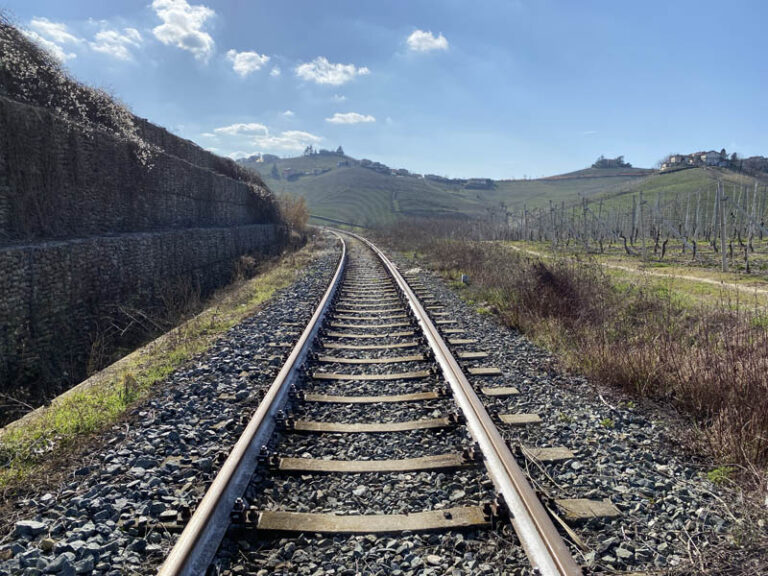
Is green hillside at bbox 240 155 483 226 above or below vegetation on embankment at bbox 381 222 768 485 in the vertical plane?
above

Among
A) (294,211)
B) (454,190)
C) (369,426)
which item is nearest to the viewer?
(369,426)

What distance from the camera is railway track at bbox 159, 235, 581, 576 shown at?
98.3 inches

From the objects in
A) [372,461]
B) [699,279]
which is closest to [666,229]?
[699,279]

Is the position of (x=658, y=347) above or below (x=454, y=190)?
below

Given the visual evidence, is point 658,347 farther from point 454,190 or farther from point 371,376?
point 454,190

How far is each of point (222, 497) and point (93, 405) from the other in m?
2.70

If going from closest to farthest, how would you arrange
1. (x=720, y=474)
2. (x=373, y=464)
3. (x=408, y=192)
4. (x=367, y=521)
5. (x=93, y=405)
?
(x=367, y=521) < (x=720, y=474) < (x=373, y=464) < (x=93, y=405) < (x=408, y=192)

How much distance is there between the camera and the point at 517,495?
8.73 feet

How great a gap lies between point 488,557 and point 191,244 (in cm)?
1345

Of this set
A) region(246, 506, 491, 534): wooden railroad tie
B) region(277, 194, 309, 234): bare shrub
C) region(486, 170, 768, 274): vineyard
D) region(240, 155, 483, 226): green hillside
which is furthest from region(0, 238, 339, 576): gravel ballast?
region(240, 155, 483, 226): green hillside

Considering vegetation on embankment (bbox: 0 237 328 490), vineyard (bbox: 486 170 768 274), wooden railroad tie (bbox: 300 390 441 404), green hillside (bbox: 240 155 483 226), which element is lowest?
vegetation on embankment (bbox: 0 237 328 490)

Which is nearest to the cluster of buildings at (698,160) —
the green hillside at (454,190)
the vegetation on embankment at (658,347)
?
the green hillside at (454,190)

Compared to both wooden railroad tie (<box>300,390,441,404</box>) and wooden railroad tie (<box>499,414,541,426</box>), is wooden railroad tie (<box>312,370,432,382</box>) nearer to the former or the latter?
wooden railroad tie (<box>300,390,441,404</box>)

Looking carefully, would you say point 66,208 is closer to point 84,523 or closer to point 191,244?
point 191,244
